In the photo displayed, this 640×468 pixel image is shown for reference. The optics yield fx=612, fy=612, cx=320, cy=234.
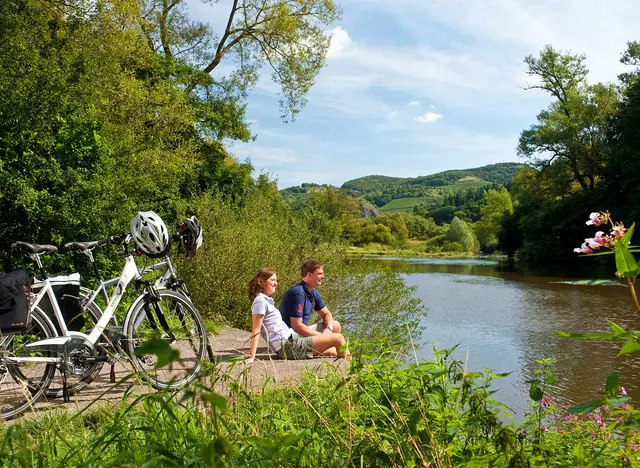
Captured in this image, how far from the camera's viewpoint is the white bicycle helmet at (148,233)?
4668mm

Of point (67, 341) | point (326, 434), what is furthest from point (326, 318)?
point (326, 434)

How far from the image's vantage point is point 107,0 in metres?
16.4

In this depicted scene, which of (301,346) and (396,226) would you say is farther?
(396,226)

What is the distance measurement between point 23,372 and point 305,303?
2731mm

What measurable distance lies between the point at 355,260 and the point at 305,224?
1.29m

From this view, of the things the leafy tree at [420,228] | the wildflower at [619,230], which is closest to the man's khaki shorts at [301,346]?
the wildflower at [619,230]

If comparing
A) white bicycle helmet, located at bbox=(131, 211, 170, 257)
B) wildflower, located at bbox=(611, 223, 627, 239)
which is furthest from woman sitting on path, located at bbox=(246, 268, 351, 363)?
wildflower, located at bbox=(611, 223, 627, 239)

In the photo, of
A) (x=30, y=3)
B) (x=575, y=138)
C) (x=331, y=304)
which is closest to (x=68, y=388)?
(x=331, y=304)

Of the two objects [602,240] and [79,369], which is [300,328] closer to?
[79,369]

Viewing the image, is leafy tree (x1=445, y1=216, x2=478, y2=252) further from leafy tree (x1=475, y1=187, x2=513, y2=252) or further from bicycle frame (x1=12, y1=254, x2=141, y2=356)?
bicycle frame (x1=12, y1=254, x2=141, y2=356)

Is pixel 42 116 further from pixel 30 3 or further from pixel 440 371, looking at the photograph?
pixel 440 371

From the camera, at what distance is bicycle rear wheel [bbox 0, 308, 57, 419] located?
3.82 m

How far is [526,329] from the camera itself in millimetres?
13625

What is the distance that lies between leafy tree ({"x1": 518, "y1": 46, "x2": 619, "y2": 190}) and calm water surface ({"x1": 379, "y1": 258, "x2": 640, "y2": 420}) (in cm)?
1805
